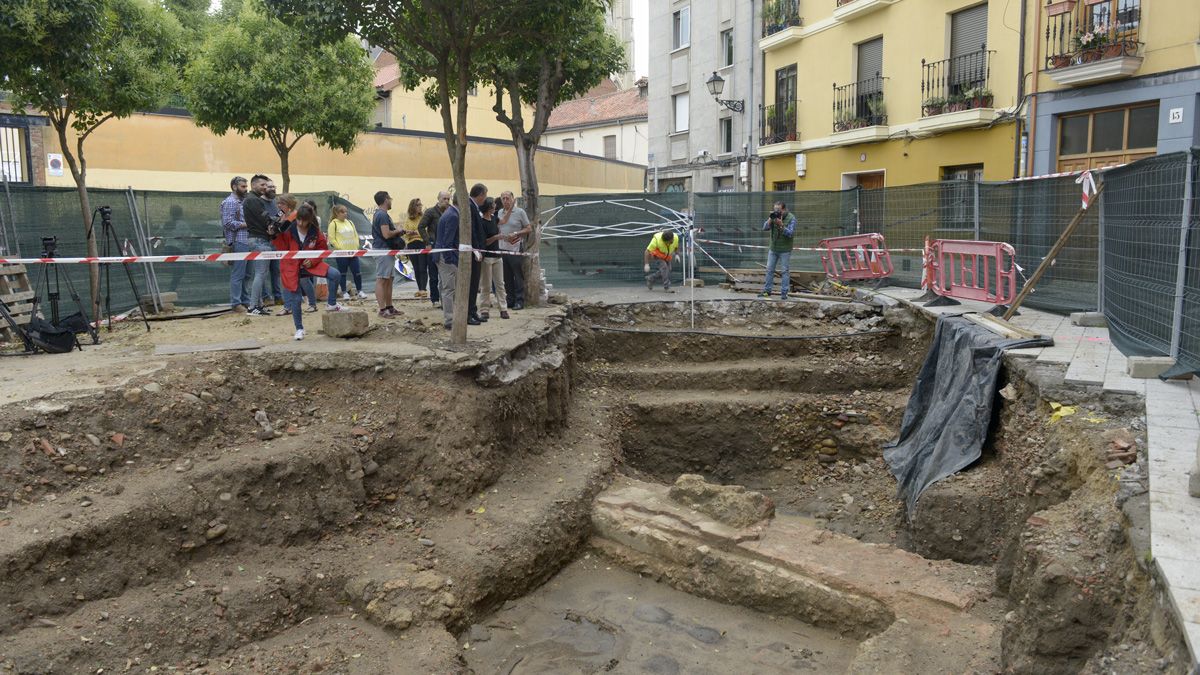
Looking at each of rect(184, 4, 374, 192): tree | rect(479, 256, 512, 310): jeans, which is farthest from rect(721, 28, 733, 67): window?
rect(479, 256, 512, 310): jeans

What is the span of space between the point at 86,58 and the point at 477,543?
633 cm

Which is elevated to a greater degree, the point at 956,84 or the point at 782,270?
the point at 956,84

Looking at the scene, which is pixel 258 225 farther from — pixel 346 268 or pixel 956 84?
pixel 956 84

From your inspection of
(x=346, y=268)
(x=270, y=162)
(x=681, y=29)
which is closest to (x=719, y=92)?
(x=681, y=29)

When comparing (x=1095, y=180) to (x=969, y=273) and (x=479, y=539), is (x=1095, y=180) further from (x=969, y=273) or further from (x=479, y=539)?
(x=479, y=539)

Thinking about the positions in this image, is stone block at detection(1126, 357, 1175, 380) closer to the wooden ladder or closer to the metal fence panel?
the metal fence panel

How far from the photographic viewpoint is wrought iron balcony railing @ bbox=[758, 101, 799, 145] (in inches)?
830

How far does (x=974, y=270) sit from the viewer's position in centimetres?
893

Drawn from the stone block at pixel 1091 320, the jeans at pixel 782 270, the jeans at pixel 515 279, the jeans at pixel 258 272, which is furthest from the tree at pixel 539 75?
the stone block at pixel 1091 320

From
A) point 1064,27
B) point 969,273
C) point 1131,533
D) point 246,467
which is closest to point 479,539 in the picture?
point 246,467

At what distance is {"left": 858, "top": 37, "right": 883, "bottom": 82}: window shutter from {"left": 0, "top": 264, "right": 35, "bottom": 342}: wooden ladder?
16.7 metres

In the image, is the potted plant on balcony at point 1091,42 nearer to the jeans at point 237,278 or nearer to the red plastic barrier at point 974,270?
the red plastic barrier at point 974,270

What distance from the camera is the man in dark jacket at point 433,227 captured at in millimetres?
10211

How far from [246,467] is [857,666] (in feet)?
13.2
